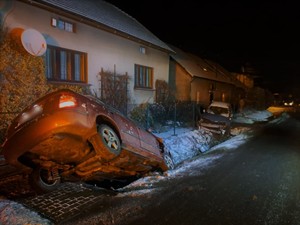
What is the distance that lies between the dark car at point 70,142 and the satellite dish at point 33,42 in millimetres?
4443

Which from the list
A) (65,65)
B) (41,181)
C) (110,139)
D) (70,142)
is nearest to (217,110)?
(65,65)

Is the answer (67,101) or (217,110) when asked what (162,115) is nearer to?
(217,110)

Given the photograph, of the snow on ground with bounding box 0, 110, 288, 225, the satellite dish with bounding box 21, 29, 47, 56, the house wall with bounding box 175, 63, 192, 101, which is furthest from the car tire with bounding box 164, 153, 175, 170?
the house wall with bounding box 175, 63, 192, 101

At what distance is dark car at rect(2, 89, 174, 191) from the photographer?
4.64m

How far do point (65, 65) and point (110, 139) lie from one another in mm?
7054

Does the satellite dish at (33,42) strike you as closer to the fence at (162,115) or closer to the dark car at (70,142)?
the dark car at (70,142)

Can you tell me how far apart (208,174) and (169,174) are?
103cm

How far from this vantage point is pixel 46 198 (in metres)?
5.11

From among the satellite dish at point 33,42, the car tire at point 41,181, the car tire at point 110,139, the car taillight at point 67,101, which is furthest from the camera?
the satellite dish at point 33,42

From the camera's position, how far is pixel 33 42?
9.01 m

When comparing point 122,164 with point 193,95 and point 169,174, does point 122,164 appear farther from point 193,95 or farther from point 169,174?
point 193,95

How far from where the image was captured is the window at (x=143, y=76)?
15.6 metres

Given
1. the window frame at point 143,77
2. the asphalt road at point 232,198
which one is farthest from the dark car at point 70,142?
the window frame at point 143,77

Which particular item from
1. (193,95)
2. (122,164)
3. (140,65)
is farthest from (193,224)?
(193,95)
